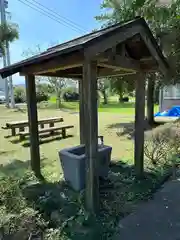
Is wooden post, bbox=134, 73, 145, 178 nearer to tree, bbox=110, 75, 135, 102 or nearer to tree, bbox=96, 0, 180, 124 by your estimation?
tree, bbox=96, 0, 180, 124

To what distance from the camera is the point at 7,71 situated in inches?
145

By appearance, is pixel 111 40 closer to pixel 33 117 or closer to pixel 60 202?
pixel 33 117

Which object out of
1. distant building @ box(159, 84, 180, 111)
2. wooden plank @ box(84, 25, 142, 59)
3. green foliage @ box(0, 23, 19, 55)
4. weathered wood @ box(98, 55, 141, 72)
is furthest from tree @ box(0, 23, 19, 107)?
distant building @ box(159, 84, 180, 111)

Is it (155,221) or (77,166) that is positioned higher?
(77,166)

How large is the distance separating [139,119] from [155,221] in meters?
1.97

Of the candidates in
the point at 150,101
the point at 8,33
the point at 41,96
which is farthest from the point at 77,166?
the point at 41,96

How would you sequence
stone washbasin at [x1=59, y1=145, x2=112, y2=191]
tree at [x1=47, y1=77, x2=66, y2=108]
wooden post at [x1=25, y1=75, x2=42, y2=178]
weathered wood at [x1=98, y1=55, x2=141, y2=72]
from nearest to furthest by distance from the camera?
weathered wood at [x1=98, y1=55, x2=141, y2=72] < stone washbasin at [x1=59, y1=145, x2=112, y2=191] < wooden post at [x1=25, y1=75, x2=42, y2=178] < tree at [x1=47, y1=77, x2=66, y2=108]

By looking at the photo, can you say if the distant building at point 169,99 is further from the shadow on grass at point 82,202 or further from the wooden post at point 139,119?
the shadow on grass at point 82,202

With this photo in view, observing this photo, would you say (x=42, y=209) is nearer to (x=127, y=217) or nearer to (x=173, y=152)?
(x=127, y=217)

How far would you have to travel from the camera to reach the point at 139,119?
416 cm

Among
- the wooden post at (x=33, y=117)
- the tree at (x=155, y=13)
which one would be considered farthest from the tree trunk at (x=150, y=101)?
the wooden post at (x=33, y=117)

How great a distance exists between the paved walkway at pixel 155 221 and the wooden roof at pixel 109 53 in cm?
243

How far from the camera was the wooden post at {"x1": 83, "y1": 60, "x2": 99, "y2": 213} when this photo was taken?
2840mm

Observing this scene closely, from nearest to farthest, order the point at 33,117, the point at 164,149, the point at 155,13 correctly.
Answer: the point at 33,117
the point at 164,149
the point at 155,13
